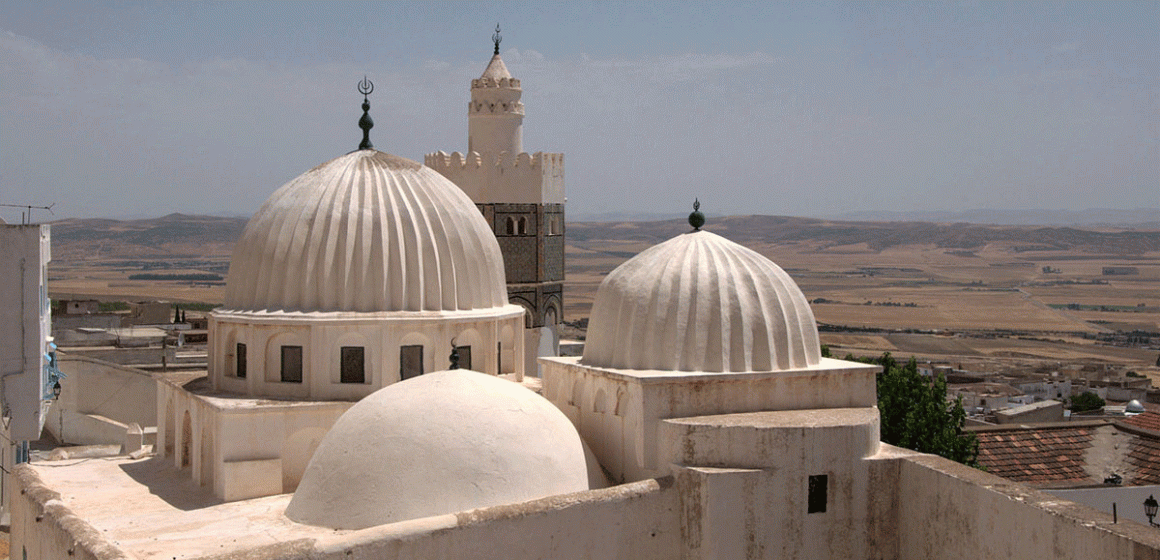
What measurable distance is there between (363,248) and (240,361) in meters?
2.30

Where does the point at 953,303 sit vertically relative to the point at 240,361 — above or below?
below

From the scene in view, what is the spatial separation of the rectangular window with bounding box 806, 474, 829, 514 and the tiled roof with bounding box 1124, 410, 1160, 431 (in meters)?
13.6

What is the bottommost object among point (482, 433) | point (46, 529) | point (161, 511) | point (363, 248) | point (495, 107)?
point (46, 529)

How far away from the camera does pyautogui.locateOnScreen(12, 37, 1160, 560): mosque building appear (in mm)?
13531

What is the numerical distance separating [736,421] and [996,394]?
35926 mm

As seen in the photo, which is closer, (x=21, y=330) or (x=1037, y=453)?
(x=21, y=330)

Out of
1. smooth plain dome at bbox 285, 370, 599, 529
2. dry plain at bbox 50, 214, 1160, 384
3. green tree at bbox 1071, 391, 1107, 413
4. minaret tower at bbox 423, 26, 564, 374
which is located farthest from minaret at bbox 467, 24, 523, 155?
dry plain at bbox 50, 214, 1160, 384

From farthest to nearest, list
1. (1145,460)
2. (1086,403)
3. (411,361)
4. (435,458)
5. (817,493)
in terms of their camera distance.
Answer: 1. (1086,403)
2. (1145,460)
3. (411,361)
4. (817,493)
5. (435,458)

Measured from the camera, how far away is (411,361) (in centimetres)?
1733

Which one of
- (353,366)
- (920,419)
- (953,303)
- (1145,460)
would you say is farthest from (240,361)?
(953,303)

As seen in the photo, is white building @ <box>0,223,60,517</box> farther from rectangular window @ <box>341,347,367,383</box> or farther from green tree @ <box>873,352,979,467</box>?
green tree @ <box>873,352,979,467</box>

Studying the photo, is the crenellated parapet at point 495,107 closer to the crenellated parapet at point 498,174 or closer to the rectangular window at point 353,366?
the crenellated parapet at point 498,174

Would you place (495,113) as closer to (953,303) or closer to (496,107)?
(496,107)

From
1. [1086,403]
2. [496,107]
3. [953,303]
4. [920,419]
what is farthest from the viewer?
[953,303]
